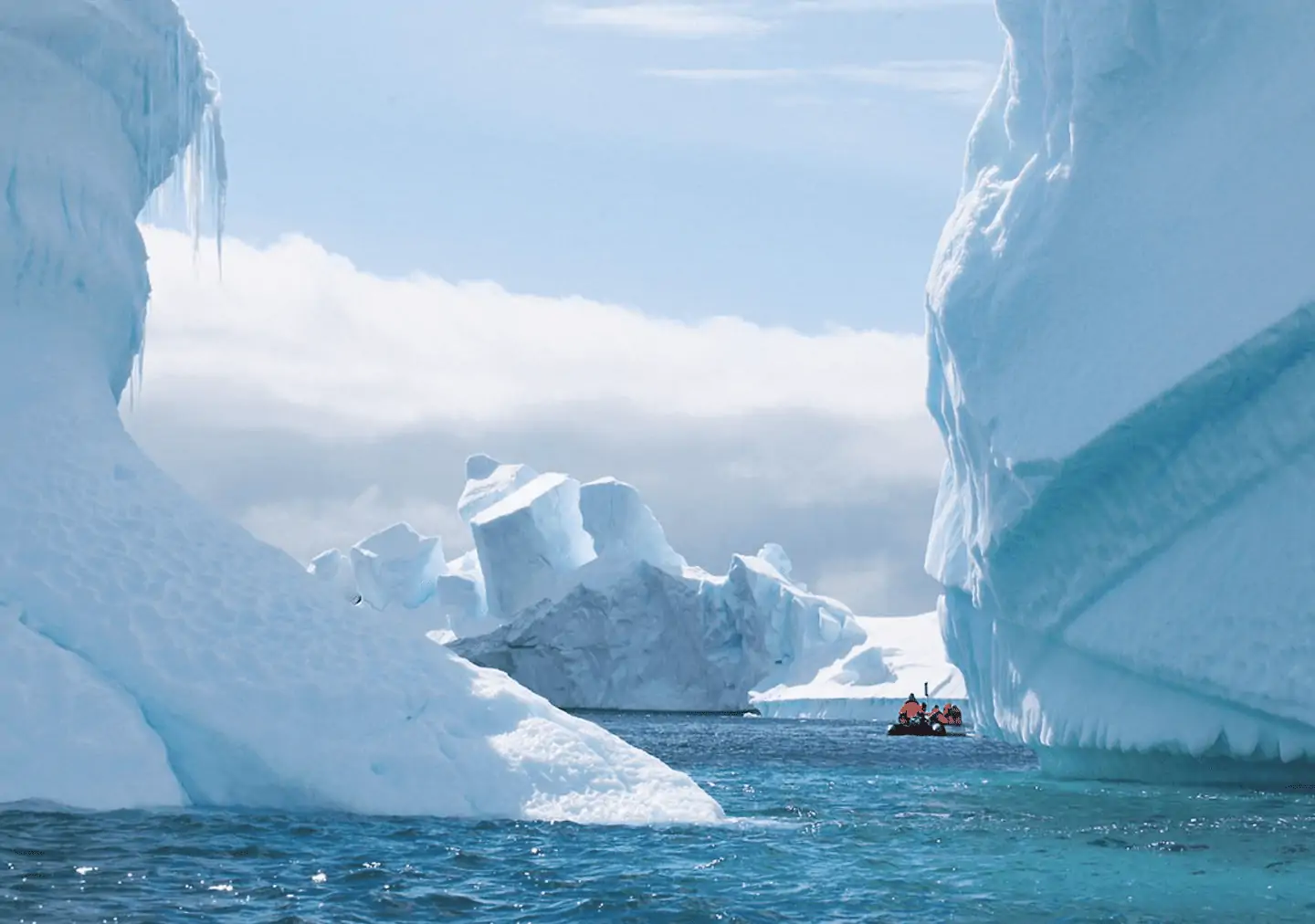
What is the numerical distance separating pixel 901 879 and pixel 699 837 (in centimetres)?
200

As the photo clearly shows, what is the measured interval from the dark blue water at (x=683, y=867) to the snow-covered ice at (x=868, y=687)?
1856 inches

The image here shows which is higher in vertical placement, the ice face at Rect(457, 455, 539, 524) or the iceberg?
the ice face at Rect(457, 455, 539, 524)

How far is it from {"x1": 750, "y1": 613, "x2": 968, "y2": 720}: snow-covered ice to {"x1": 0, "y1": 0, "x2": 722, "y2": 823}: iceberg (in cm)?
4901

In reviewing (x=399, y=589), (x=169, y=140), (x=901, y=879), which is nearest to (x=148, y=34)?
(x=169, y=140)

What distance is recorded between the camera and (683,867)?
9.56m

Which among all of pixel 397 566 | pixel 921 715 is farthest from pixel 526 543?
pixel 921 715

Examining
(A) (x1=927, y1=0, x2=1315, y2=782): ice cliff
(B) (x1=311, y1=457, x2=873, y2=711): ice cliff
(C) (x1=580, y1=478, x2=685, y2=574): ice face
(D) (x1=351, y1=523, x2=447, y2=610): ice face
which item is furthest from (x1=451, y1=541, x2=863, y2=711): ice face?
(A) (x1=927, y1=0, x2=1315, y2=782): ice cliff

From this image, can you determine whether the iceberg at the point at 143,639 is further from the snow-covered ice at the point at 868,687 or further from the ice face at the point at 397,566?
the ice face at the point at 397,566

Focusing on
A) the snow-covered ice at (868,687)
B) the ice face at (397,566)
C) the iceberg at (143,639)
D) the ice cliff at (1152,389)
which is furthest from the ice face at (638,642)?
the iceberg at (143,639)

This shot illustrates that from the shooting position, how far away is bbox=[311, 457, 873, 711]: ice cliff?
52.6 metres

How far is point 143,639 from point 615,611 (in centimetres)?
4135

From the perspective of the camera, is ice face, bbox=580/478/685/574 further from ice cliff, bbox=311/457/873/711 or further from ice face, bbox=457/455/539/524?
ice face, bbox=457/455/539/524

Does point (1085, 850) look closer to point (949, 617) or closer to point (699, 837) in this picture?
point (699, 837)

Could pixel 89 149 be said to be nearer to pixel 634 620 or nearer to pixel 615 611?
pixel 615 611
